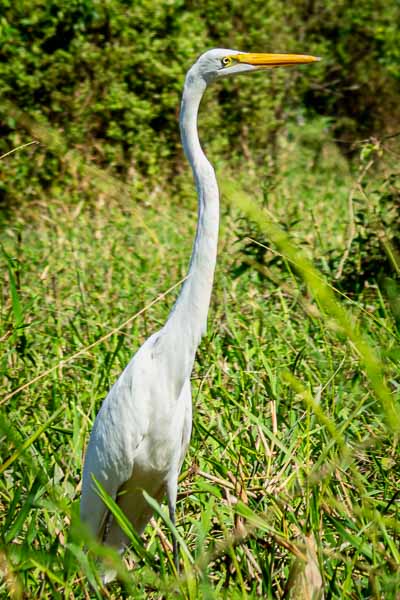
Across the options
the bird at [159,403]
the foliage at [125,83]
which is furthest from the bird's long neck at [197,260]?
the foliage at [125,83]

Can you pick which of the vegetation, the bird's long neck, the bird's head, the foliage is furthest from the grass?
the foliage

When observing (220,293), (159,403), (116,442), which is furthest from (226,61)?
(220,293)

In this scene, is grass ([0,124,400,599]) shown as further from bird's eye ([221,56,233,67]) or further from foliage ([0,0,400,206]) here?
foliage ([0,0,400,206])

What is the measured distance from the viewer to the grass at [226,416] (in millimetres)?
1709

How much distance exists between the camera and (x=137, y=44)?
7.73m

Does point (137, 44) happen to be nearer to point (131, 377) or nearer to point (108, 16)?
point (108, 16)

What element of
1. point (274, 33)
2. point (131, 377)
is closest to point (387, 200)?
point (131, 377)

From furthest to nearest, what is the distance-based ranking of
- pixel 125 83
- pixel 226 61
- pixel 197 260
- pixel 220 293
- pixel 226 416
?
1. pixel 125 83
2. pixel 220 293
3. pixel 226 416
4. pixel 226 61
5. pixel 197 260

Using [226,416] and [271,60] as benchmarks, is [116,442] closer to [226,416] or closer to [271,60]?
[226,416]

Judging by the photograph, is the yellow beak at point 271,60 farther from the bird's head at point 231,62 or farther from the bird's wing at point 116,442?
the bird's wing at point 116,442

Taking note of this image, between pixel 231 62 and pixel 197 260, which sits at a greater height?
pixel 231 62

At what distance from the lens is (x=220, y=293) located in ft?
14.9

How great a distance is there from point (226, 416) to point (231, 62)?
1.13 metres

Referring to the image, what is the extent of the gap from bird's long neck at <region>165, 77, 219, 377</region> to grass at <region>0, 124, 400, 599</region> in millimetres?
145
